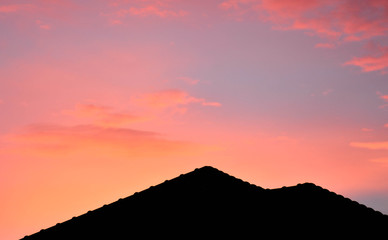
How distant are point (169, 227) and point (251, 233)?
9.67 ft

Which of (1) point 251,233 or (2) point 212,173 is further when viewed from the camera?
(2) point 212,173

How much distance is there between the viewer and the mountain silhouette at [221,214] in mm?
18228

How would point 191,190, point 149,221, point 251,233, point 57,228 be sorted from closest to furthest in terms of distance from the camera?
point 251,233 < point 149,221 < point 191,190 < point 57,228

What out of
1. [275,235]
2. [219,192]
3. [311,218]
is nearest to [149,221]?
[219,192]

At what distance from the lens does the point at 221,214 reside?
734 inches

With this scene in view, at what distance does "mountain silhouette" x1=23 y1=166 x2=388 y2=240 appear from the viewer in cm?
1823

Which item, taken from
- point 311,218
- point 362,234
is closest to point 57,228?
point 311,218

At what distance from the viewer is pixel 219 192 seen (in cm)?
2011

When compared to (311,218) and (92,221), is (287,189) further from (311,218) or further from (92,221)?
(92,221)

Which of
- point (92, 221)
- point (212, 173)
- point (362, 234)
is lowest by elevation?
point (362, 234)

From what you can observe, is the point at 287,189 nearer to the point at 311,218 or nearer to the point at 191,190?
the point at 311,218

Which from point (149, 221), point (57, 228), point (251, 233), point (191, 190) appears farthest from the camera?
point (57, 228)

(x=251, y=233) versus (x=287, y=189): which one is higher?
(x=287, y=189)

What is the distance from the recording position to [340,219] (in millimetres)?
20516
